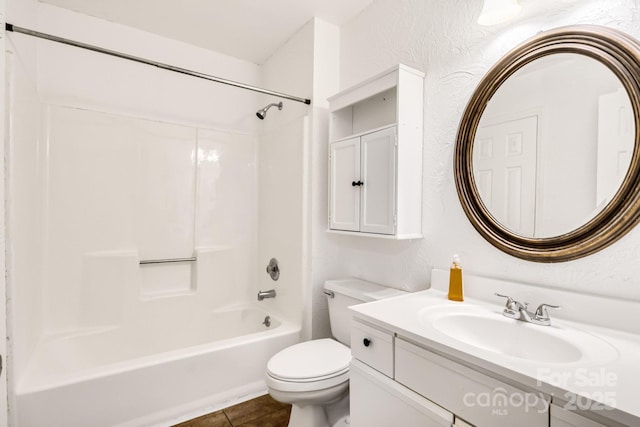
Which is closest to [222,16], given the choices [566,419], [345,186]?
[345,186]

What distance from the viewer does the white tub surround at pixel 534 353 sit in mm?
648

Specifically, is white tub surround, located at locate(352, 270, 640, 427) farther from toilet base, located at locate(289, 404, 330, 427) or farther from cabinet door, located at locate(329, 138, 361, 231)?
cabinet door, located at locate(329, 138, 361, 231)

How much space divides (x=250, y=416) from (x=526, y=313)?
149 centimetres

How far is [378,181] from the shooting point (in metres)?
1.57

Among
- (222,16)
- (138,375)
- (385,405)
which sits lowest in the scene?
(138,375)

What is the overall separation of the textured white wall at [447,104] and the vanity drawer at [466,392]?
1.65ft

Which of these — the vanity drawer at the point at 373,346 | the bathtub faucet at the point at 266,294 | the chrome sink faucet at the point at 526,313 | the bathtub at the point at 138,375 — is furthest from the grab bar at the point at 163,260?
the chrome sink faucet at the point at 526,313

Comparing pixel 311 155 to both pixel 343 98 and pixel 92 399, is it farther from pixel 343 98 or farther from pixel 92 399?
pixel 92 399

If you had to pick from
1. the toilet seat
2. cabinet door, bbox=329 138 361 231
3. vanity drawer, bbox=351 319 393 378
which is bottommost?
the toilet seat

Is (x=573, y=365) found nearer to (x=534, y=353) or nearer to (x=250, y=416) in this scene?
(x=534, y=353)

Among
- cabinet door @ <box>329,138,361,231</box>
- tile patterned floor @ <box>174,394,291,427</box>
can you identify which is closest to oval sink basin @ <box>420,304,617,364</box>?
cabinet door @ <box>329,138,361,231</box>

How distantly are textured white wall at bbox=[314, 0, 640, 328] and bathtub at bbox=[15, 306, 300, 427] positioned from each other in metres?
0.77

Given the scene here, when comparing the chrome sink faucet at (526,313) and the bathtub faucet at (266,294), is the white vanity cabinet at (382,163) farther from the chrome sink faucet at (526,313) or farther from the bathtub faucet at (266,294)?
the bathtub faucet at (266,294)

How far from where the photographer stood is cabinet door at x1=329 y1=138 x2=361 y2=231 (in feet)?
5.58
